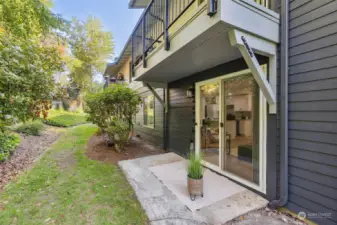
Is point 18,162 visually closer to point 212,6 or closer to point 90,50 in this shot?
point 212,6

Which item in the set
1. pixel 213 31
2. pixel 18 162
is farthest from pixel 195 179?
pixel 18 162

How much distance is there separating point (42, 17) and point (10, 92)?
2995mm

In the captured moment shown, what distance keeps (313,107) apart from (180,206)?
2.24m

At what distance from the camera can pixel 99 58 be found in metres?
24.2

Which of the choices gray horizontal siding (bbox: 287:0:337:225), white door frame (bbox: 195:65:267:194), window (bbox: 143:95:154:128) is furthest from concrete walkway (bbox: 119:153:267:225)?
window (bbox: 143:95:154:128)

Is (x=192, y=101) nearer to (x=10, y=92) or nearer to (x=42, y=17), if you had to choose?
(x=10, y=92)

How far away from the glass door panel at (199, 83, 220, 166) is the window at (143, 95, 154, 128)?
11.6 ft

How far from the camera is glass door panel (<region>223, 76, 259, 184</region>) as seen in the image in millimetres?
2969

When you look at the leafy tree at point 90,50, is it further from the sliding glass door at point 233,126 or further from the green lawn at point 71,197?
the sliding glass door at point 233,126

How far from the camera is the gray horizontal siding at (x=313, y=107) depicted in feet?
6.65

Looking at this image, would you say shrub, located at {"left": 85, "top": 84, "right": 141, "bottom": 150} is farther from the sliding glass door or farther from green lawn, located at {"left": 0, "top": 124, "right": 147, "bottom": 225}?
the sliding glass door

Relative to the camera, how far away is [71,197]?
2.95 metres

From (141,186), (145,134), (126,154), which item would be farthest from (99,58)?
(141,186)

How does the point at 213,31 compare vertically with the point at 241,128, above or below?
above
